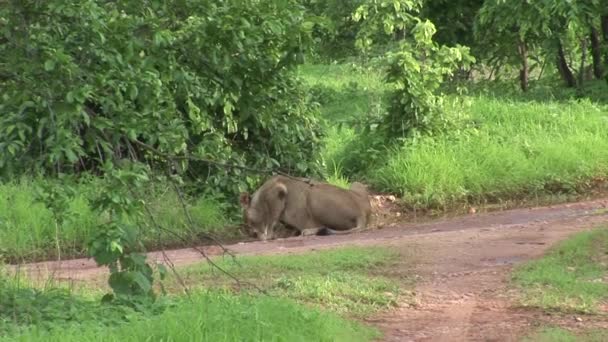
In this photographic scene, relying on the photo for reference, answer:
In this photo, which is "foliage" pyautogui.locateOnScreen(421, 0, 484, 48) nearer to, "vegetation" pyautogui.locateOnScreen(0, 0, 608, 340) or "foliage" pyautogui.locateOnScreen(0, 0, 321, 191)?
"vegetation" pyautogui.locateOnScreen(0, 0, 608, 340)

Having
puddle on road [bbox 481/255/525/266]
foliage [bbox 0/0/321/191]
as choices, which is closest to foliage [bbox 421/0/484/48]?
puddle on road [bbox 481/255/525/266]

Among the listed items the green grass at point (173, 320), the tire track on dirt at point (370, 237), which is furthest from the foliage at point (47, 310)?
the tire track on dirt at point (370, 237)

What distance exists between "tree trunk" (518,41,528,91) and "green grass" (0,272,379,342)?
11.7 metres

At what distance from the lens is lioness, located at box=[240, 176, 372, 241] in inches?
452

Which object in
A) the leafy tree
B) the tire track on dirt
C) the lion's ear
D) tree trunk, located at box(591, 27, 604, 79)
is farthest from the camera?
tree trunk, located at box(591, 27, 604, 79)

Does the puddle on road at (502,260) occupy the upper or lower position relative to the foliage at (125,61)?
lower

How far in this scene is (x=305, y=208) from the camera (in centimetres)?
1171

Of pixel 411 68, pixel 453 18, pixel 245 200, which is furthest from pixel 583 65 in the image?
pixel 245 200

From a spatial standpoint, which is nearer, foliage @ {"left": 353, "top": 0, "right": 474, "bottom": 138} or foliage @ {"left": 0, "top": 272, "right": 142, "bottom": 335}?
foliage @ {"left": 0, "top": 272, "right": 142, "bottom": 335}

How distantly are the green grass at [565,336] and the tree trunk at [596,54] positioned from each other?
10786 mm

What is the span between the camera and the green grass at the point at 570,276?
7207 mm

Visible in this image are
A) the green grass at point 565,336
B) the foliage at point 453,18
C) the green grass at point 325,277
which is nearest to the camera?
the green grass at point 565,336

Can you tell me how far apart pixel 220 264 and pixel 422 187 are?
14.3ft

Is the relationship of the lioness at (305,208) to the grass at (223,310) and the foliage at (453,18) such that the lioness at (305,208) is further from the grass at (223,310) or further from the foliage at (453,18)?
the foliage at (453,18)
